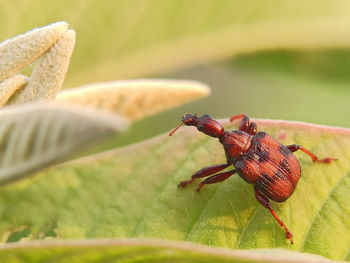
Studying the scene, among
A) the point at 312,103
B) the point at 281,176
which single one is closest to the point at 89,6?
the point at 281,176

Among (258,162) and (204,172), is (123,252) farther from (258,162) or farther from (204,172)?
(258,162)

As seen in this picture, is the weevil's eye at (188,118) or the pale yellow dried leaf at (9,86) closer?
the pale yellow dried leaf at (9,86)

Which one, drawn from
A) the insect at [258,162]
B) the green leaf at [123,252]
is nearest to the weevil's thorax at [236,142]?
the insect at [258,162]

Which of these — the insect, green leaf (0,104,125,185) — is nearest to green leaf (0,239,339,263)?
green leaf (0,104,125,185)

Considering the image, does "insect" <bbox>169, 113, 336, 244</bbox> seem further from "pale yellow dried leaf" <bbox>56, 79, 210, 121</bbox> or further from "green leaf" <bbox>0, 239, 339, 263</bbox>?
"green leaf" <bbox>0, 239, 339, 263</bbox>

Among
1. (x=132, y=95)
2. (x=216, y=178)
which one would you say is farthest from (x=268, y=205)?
(x=132, y=95)

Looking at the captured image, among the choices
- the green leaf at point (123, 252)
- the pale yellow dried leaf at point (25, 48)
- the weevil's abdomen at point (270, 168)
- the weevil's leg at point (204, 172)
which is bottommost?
the weevil's abdomen at point (270, 168)

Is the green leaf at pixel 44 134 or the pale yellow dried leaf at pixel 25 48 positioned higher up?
A: the pale yellow dried leaf at pixel 25 48

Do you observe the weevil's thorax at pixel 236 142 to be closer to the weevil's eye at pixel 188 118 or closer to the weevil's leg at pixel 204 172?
the weevil's leg at pixel 204 172

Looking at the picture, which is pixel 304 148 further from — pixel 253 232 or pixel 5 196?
pixel 5 196
